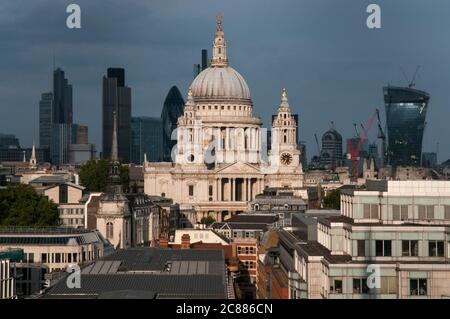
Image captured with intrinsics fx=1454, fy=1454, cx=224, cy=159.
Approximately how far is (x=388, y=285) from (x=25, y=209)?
74564mm

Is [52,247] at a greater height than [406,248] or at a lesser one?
lesser

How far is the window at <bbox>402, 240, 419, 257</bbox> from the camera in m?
54.9

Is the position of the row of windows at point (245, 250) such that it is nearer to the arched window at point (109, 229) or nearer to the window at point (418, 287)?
the arched window at point (109, 229)

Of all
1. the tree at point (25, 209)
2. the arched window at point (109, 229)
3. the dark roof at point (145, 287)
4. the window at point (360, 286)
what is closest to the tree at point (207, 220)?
the tree at point (25, 209)

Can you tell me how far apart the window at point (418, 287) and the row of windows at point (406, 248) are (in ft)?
5.63

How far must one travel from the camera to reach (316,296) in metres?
57.5

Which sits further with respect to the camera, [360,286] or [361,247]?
[361,247]

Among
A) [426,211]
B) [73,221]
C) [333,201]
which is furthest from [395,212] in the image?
[333,201]

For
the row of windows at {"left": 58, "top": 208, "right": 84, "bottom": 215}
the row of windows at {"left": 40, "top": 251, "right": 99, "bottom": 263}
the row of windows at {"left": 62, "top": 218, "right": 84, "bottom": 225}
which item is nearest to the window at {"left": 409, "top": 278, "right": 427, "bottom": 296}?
the row of windows at {"left": 40, "top": 251, "right": 99, "bottom": 263}

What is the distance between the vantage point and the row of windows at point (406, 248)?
180ft

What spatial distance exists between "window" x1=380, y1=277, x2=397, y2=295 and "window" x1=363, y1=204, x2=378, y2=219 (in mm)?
4971

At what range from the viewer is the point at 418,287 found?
53344 millimetres

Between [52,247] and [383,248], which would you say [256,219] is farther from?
[383,248]
